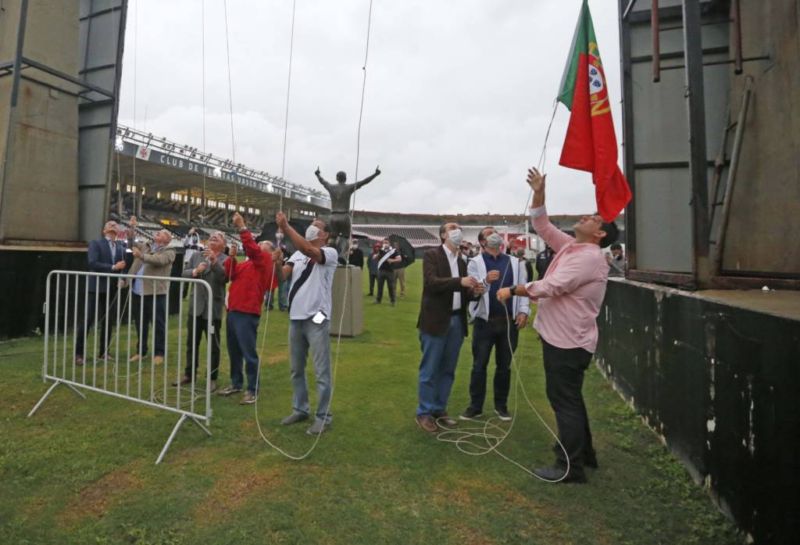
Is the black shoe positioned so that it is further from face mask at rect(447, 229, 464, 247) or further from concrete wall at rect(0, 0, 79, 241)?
concrete wall at rect(0, 0, 79, 241)

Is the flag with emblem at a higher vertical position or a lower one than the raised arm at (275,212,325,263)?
higher

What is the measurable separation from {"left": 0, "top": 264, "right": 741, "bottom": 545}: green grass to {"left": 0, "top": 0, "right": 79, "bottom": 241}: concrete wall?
5.42 meters

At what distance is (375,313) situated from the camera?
39.4ft

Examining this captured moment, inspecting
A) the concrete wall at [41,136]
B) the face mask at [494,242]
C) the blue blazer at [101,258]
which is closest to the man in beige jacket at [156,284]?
the blue blazer at [101,258]

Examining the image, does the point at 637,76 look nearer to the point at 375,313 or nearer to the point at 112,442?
the point at 112,442

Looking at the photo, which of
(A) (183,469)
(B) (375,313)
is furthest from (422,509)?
(B) (375,313)

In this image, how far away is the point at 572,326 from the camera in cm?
328

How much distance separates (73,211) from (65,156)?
3.65ft

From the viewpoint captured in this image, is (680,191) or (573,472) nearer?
(573,472)

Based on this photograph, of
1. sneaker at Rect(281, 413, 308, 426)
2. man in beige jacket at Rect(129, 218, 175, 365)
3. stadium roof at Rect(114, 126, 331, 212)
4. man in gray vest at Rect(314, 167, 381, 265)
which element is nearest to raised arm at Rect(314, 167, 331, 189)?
man in gray vest at Rect(314, 167, 381, 265)

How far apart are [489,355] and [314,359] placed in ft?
5.70

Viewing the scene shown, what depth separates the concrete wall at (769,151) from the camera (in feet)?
13.9

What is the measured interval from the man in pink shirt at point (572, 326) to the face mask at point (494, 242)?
1179 millimetres

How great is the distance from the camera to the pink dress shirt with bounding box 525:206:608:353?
322 centimetres
